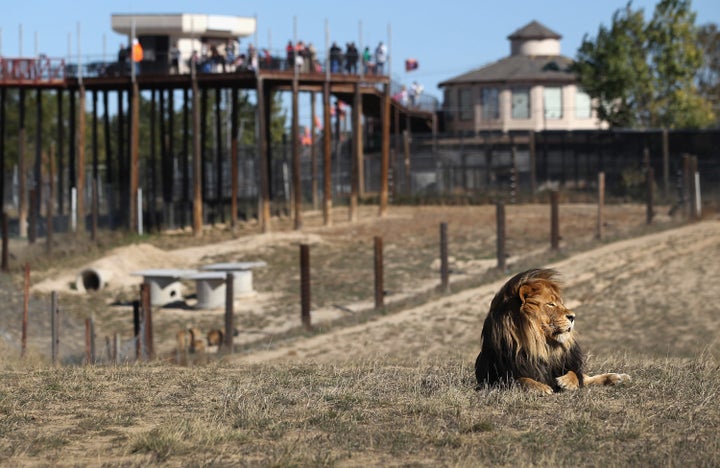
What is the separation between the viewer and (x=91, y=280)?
3750cm

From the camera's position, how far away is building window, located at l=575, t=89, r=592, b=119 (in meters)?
80.6

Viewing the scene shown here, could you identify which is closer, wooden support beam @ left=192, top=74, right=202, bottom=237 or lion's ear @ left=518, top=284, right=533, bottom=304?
lion's ear @ left=518, top=284, right=533, bottom=304

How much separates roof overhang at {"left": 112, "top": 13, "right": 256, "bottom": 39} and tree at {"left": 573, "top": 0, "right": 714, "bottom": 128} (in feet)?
77.2

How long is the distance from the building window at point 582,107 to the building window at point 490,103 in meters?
4.90

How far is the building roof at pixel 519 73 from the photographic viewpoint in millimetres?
78812

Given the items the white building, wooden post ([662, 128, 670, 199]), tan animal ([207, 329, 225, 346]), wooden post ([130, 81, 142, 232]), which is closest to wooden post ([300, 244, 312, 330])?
tan animal ([207, 329, 225, 346])

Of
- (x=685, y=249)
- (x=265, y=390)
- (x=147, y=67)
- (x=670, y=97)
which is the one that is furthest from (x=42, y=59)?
(x=265, y=390)

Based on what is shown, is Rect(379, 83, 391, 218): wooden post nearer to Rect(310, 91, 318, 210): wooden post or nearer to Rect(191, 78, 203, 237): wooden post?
Result: Rect(310, 91, 318, 210): wooden post

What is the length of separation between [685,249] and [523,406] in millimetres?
26550

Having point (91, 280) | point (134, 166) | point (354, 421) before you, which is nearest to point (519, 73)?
point (134, 166)

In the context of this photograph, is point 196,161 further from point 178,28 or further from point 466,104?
point 466,104

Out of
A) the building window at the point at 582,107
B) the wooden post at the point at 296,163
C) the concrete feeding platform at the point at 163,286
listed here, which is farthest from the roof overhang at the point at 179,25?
the building window at the point at 582,107

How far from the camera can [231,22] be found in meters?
56.3

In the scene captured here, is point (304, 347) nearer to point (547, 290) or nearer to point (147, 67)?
point (547, 290)
